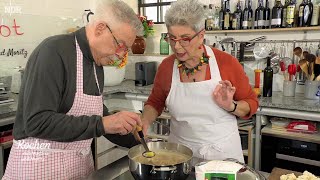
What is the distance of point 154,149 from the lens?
1283mm

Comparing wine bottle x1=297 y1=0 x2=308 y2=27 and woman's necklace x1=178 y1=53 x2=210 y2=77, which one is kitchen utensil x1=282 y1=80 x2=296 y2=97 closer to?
wine bottle x1=297 y1=0 x2=308 y2=27

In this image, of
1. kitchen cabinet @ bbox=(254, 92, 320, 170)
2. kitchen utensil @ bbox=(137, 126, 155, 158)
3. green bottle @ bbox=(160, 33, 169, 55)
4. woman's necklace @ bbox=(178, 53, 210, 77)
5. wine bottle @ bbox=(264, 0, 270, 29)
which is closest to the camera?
kitchen utensil @ bbox=(137, 126, 155, 158)

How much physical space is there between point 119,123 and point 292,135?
159 centimetres

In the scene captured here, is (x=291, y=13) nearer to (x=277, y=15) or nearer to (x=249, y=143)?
(x=277, y=15)

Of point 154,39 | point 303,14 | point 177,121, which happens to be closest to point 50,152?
point 177,121

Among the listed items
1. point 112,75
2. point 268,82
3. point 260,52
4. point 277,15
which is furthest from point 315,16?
point 112,75

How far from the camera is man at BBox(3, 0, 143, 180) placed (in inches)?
43.1

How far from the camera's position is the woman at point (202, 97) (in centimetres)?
152

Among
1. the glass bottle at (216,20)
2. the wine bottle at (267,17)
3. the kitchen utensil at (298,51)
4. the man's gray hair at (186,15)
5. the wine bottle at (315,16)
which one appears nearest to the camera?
the man's gray hair at (186,15)

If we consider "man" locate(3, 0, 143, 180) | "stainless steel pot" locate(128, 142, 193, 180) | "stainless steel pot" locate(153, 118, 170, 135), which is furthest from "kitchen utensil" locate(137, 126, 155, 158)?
"stainless steel pot" locate(153, 118, 170, 135)

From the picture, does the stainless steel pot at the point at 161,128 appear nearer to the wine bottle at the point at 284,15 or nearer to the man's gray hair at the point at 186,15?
the wine bottle at the point at 284,15

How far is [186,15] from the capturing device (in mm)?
1458

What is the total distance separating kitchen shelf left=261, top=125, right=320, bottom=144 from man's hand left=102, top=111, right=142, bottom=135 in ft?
4.85

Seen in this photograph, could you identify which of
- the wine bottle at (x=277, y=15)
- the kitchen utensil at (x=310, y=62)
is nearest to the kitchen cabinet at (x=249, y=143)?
the kitchen utensil at (x=310, y=62)
